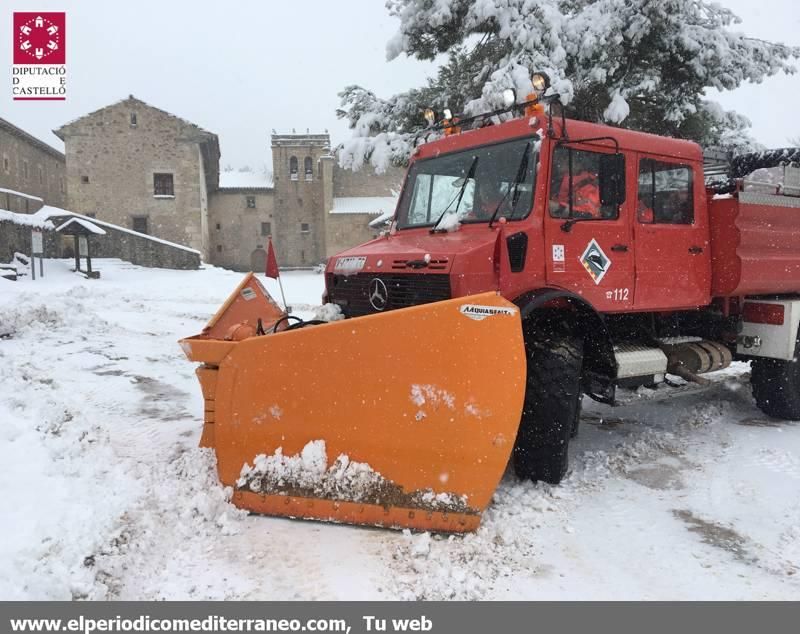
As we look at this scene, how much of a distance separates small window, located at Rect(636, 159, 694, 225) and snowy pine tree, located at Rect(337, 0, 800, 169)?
4482 millimetres

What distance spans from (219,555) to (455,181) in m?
3.22

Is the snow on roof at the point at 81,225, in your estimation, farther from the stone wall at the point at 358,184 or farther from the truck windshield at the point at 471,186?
the stone wall at the point at 358,184

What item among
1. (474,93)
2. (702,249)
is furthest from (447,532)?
(474,93)

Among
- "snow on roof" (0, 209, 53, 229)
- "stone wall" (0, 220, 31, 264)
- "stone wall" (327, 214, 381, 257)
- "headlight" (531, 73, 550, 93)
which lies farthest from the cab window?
"stone wall" (327, 214, 381, 257)

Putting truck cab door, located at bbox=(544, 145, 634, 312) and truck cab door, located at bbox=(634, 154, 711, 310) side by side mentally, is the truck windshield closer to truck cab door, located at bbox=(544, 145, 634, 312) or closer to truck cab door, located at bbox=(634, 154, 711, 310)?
truck cab door, located at bbox=(544, 145, 634, 312)

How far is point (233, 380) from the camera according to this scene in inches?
151

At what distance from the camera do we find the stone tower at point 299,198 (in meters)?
46.3

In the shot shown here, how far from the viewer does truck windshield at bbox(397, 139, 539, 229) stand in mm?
4477

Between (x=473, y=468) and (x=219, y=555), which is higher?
(x=473, y=468)

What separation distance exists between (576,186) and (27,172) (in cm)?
4092

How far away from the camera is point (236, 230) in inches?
1772

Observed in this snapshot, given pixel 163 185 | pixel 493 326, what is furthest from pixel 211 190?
pixel 493 326
